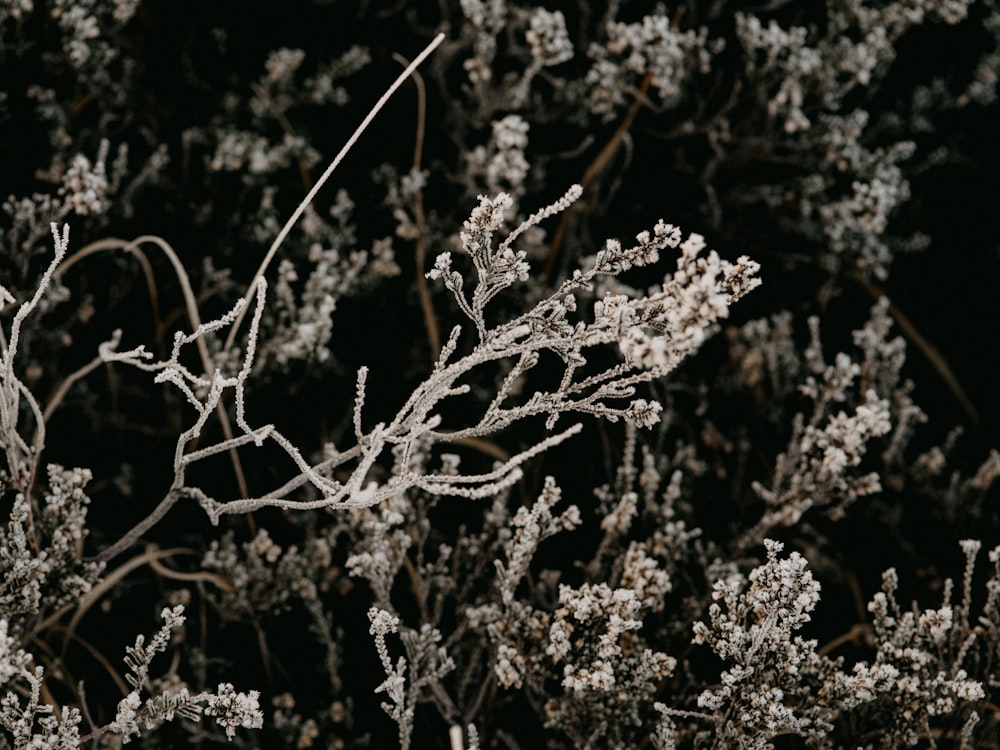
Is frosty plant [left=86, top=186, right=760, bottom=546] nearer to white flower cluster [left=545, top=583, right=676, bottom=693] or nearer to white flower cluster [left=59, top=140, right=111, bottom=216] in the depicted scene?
white flower cluster [left=545, top=583, right=676, bottom=693]

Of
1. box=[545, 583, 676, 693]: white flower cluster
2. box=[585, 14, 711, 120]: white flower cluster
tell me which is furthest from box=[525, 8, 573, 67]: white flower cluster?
box=[545, 583, 676, 693]: white flower cluster

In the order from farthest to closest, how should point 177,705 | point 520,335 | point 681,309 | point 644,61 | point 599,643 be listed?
1. point 644,61
2. point 599,643
3. point 177,705
4. point 520,335
5. point 681,309

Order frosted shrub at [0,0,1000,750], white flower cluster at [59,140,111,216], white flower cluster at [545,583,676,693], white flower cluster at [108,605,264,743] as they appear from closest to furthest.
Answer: white flower cluster at [108,605,264,743]
white flower cluster at [545,583,676,693]
frosted shrub at [0,0,1000,750]
white flower cluster at [59,140,111,216]

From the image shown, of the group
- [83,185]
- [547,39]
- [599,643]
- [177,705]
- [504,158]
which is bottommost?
[599,643]

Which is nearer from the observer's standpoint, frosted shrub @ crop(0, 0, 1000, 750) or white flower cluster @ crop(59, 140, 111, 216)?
frosted shrub @ crop(0, 0, 1000, 750)

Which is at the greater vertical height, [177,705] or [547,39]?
[547,39]

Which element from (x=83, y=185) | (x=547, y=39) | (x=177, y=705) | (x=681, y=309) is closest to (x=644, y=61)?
(x=547, y=39)

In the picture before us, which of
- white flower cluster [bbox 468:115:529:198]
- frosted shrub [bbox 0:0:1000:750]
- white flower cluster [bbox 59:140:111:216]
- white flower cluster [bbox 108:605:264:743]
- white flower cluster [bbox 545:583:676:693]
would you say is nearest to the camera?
→ white flower cluster [bbox 108:605:264:743]

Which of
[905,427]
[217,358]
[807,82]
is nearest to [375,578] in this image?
[217,358]

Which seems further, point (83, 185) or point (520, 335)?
point (83, 185)

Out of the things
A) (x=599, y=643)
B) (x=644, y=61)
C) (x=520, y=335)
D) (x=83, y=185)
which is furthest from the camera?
(x=644, y=61)

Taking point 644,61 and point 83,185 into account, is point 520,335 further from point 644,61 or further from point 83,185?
point 644,61

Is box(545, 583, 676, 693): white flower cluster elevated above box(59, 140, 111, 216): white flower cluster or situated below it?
below

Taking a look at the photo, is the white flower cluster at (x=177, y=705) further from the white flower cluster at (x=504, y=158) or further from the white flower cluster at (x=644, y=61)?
the white flower cluster at (x=644, y=61)
